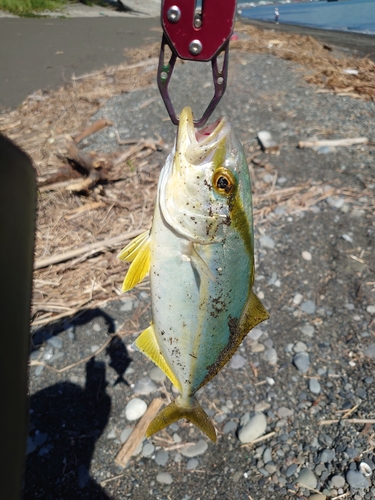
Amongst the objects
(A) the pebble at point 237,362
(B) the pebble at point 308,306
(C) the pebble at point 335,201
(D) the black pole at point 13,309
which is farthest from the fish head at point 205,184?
(C) the pebble at point 335,201

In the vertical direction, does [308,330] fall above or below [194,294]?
below

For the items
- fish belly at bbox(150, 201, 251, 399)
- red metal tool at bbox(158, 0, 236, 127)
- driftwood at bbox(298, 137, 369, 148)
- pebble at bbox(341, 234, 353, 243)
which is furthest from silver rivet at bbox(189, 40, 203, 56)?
driftwood at bbox(298, 137, 369, 148)

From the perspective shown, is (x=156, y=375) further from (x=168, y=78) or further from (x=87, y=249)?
(x=168, y=78)

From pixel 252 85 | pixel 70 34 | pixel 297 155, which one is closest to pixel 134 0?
pixel 70 34

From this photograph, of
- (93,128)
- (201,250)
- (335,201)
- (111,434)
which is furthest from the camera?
(93,128)

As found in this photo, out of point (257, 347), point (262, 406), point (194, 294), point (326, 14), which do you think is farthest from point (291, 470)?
point (326, 14)

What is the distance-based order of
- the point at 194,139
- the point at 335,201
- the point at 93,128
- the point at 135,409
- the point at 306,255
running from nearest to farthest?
the point at 194,139 < the point at 135,409 < the point at 306,255 < the point at 335,201 < the point at 93,128

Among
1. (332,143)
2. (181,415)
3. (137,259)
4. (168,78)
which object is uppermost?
(168,78)
